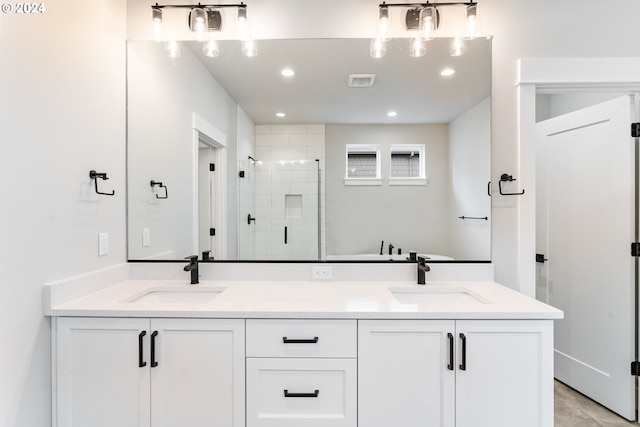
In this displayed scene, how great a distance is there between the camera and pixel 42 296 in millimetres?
1314

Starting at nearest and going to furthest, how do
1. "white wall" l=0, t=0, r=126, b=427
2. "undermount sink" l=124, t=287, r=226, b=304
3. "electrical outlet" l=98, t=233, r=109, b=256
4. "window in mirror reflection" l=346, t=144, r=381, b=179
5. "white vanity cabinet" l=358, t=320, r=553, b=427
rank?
"white wall" l=0, t=0, r=126, b=427 → "white vanity cabinet" l=358, t=320, r=553, b=427 → "electrical outlet" l=98, t=233, r=109, b=256 → "undermount sink" l=124, t=287, r=226, b=304 → "window in mirror reflection" l=346, t=144, r=381, b=179

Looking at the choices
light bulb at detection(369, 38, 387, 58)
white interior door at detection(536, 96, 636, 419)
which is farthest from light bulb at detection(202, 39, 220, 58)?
white interior door at detection(536, 96, 636, 419)

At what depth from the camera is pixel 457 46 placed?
6.02 ft

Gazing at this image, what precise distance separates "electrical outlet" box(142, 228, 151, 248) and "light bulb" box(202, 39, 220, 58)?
119 centimetres

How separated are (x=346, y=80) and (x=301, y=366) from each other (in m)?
1.67

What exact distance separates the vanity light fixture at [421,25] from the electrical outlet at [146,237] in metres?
1.81

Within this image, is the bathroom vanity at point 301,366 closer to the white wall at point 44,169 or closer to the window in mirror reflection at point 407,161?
the white wall at point 44,169

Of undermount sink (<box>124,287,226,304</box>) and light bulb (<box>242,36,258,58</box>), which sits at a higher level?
light bulb (<box>242,36,258,58</box>)

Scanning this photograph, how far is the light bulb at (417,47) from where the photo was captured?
6.01ft

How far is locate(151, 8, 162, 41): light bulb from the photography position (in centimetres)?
183

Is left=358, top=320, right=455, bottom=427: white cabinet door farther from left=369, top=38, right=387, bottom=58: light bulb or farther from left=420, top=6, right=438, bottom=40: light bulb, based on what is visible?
left=420, top=6, right=438, bottom=40: light bulb

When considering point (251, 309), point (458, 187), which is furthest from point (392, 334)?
point (458, 187)

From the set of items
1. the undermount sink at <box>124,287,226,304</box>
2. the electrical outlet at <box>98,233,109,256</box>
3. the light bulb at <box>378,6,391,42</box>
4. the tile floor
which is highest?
the light bulb at <box>378,6,391,42</box>

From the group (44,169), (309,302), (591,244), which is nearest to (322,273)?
(309,302)
